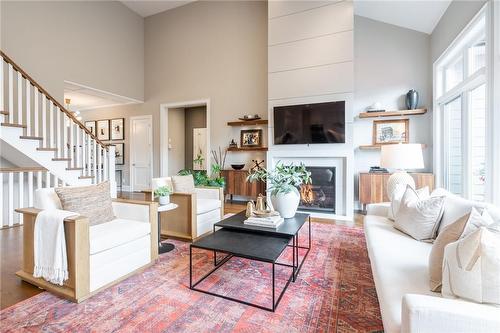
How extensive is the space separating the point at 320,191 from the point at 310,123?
1.26 metres

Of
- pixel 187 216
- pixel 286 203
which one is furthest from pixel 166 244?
pixel 286 203

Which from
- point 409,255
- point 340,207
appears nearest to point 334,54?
point 340,207

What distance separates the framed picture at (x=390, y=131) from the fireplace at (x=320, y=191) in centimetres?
113

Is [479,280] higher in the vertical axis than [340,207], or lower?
higher

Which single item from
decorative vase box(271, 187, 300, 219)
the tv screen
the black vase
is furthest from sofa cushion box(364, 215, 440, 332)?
the black vase

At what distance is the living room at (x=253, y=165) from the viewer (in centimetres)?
162

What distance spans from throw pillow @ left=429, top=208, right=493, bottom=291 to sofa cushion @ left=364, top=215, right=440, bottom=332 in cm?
7

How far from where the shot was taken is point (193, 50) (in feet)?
20.5

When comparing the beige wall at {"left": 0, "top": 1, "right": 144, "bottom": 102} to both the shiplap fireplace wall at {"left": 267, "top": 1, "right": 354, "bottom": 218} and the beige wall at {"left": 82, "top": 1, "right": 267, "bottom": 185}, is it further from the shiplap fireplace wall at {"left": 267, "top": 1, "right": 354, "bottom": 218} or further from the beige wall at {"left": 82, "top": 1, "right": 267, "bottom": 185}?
the shiplap fireplace wall at {"left": 267, "top": 1, "right": 354, "bottom": 218}

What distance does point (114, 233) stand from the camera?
2.02 metres

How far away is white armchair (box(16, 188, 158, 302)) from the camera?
1.76 m

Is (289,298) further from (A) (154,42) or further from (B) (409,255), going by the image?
(A) (154,42)

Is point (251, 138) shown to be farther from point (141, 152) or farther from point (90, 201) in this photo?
point (90, 201)

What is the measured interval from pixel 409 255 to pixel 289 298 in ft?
2.87
